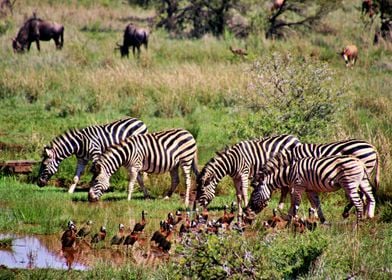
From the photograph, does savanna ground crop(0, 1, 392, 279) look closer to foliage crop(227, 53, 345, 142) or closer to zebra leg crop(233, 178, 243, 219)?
foliage crop(227, 53, 345, 142)

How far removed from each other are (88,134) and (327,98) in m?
4.63

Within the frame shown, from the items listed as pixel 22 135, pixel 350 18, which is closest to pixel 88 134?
pixel 22 135

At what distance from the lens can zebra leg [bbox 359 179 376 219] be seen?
1312 centimetres

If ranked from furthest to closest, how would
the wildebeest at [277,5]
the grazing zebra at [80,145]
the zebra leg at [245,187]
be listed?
1. the wildebeest at [277,5]
2. the grazing zebra at [80,145]
3. the zebra leg at [245,187]

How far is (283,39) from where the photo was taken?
32.1 m

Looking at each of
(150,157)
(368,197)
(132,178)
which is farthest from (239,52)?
(368,197)

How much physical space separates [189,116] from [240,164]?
691cm

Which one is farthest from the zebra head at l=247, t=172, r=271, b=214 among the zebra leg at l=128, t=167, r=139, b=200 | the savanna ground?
the zebra leg at l=128, t=167, r=139, b=200

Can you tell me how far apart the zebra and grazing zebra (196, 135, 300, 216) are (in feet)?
1.29

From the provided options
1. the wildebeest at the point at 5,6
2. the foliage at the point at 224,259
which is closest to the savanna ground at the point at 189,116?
the foliage at the point at 224,259

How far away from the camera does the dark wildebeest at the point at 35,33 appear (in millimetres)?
29766

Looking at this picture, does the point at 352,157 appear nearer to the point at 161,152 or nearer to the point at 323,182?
the point at 323,182

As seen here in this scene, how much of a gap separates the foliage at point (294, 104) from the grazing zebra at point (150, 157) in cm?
182

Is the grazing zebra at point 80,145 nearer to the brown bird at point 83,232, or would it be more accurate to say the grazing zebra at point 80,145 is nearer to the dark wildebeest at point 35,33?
the brown bird at point 83,232
